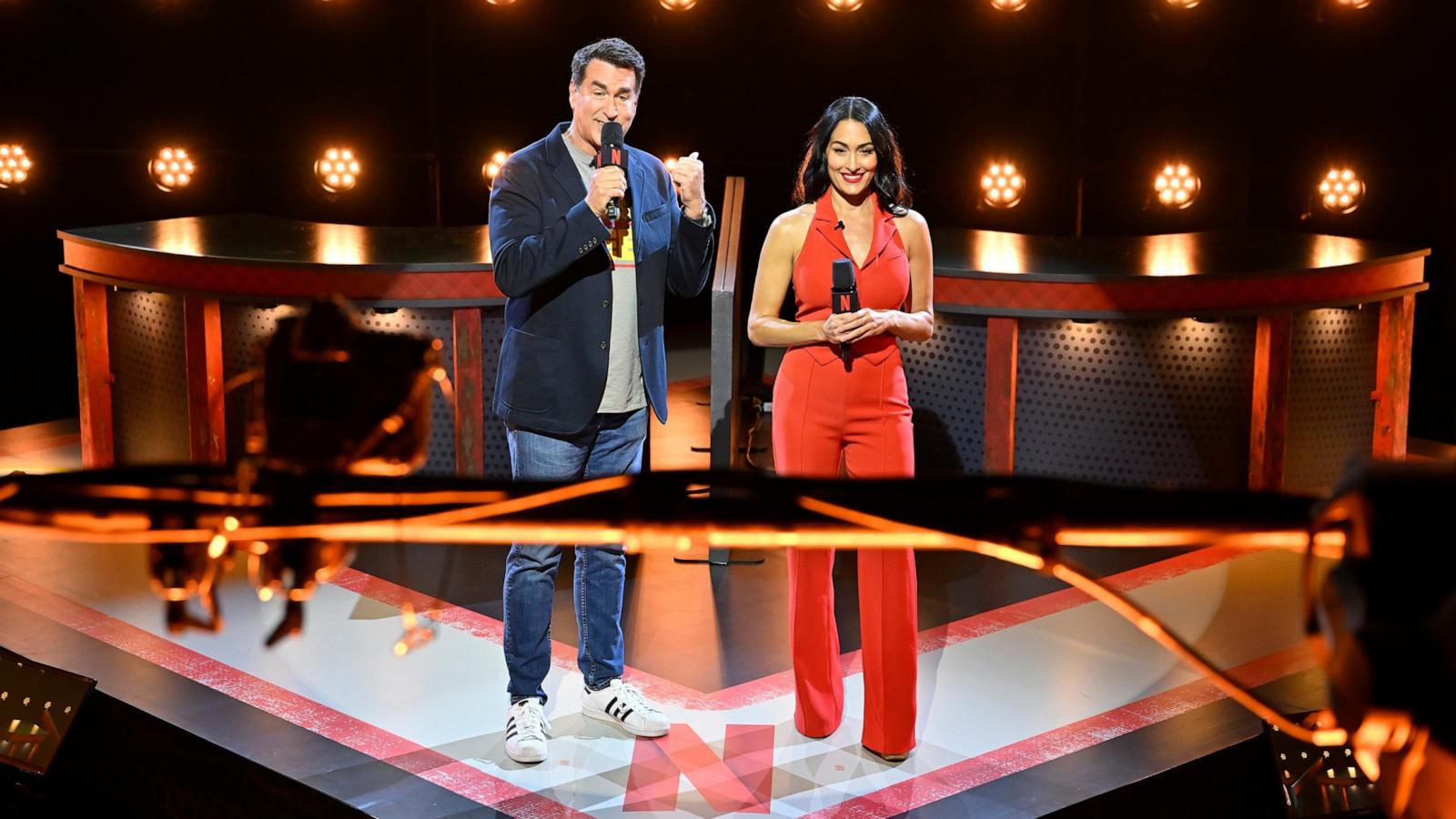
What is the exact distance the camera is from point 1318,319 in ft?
17.7

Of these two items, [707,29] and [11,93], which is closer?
[11,93]

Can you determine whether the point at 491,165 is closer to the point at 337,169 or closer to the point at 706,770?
the point at 337,169

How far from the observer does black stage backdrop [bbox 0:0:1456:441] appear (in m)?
7.16

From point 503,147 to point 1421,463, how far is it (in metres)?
8.18

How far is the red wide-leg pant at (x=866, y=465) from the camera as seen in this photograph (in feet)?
11.1

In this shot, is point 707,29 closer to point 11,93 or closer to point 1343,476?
point 11,93

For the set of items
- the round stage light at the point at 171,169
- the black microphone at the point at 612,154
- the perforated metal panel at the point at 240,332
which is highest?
the round stage light at the point at 171,169

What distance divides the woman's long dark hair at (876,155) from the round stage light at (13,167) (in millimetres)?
5287

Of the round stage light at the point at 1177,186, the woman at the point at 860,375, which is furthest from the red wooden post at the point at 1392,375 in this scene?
the woman at the point at 860,375

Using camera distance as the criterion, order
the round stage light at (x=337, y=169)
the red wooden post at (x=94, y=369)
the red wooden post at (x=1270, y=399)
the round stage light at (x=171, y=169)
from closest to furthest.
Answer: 1. the red wooden post at (x=1270, y=399)
2. the red wooden post at (x=94, y=369)
3. the round stage light at (x=171, y=169)
4. the round stage light at (x=337, y=169)

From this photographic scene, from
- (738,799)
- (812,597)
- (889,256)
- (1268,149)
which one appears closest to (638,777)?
(738,799)

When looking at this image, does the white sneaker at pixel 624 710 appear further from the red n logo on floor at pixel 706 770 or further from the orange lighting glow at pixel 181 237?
the orange lighting glow at pixel 181 237

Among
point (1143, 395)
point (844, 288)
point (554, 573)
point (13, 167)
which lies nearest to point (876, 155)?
point (844, 288)

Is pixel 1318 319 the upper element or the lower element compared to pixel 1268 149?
lower
